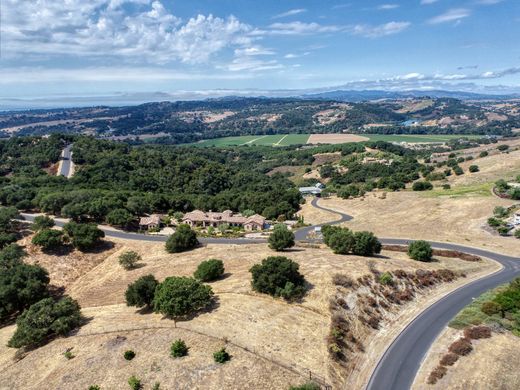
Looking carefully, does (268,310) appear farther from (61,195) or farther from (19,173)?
(19,173)

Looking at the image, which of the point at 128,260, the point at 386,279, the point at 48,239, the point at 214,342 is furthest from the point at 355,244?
the point at 48,239

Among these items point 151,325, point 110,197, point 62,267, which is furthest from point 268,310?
point 110,197

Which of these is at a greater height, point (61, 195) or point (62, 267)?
point (61, 195)

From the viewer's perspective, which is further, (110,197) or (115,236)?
(110,197)

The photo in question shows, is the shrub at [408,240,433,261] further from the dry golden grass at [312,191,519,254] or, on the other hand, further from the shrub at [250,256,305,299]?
the shrub at [250,256,305,299]

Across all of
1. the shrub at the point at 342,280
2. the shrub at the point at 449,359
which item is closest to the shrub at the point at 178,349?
the shrub at the point at 342,280

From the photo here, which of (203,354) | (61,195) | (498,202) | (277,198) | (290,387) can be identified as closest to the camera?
(290,387)

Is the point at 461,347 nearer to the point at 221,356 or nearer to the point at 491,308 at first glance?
the point at 491,308

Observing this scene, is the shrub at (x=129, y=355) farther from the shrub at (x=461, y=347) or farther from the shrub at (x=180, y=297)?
the shrub at (x=461, y=347)
